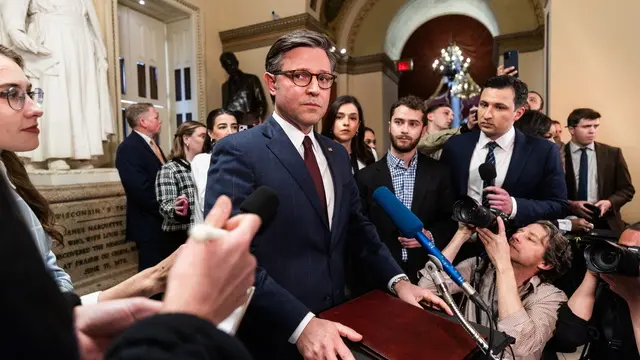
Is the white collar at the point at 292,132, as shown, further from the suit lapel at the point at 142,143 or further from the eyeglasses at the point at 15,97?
the suit lapel at the point at 142,143

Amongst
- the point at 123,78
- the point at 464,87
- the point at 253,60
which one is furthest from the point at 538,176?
the point at 464,87

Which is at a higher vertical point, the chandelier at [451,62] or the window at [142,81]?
the chandelier at [451,62]

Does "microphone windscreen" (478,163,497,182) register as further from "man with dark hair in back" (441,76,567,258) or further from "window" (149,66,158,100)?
"window" (149,66,158,100)

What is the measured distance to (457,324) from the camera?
3.52 ft

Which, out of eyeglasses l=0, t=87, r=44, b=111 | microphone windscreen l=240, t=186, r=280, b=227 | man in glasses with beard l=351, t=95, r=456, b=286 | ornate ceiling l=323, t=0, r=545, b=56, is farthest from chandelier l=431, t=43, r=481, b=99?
microphone windscreen l=240, t=186, r=280, b=227

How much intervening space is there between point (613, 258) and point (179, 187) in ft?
9.86

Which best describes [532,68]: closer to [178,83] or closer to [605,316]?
[178,83]

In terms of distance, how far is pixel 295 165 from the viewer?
1.35 metres

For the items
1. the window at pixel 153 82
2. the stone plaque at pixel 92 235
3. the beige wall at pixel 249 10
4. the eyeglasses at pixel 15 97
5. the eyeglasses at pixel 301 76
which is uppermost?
the beige wall at pixel 249 10

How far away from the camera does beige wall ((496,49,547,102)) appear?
25.9 ft

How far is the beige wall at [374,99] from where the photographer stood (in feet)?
31.3

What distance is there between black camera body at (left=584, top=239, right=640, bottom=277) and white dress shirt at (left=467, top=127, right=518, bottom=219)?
94cm

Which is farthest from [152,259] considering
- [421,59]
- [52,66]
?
[421,59]

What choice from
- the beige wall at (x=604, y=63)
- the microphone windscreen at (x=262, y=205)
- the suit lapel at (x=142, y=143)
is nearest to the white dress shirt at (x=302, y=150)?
the microphone windscreen at (x=262, y=205)
